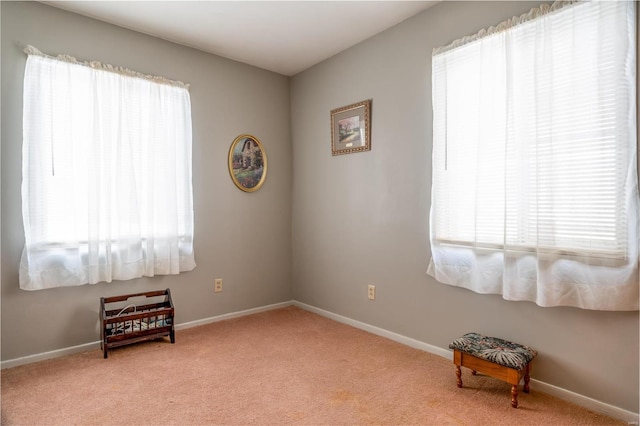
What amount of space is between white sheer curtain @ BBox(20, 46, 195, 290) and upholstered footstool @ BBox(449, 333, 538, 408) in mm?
2326

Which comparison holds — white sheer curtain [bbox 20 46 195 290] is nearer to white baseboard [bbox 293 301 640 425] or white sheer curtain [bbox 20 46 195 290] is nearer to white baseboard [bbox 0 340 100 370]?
white baseboard [bbox 0 340 100 370]

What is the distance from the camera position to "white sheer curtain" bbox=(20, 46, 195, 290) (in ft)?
8.32

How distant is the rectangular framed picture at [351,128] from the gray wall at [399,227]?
0.07 m

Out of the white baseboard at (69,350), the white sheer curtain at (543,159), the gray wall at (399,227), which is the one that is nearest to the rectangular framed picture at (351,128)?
the gray wall at (399,227)

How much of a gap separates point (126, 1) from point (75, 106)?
84cm

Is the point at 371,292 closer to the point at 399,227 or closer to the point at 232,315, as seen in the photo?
the point at 399,227

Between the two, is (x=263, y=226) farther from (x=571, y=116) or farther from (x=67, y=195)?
(x=571, y=116)

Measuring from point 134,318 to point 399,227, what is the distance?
85.3 inches

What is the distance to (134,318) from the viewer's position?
2.76 meters

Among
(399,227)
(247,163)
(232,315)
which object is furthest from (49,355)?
(399,227)

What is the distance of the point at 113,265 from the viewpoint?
2.84 meters

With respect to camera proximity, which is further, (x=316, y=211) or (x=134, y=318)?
(x=316, y=211)

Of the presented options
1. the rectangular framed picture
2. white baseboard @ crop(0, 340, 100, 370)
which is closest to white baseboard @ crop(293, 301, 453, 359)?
the rectangular framed picture

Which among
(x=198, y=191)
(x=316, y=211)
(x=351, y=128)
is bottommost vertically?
(x=316, y=211)
